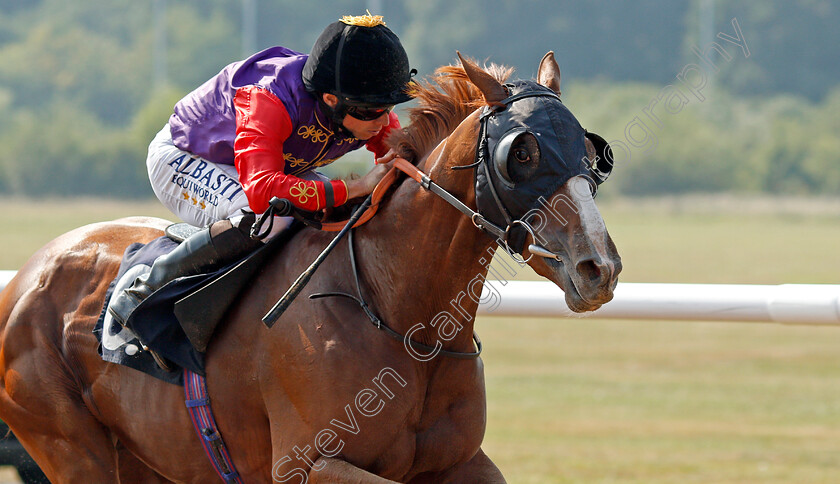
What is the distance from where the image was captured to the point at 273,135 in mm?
3270

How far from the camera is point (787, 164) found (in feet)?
120

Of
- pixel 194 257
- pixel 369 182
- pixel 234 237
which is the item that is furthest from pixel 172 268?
pixel 369 182

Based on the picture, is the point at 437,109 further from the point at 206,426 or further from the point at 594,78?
the point at 594,78

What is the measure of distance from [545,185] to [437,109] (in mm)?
574

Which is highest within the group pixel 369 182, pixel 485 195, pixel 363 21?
pixel 363 21

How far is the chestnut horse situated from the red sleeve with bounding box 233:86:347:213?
0.20 metres

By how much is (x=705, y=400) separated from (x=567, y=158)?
7615 millimetres

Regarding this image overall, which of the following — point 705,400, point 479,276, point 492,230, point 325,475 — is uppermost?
point 492,230

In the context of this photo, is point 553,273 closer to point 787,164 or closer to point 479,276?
point 479,276

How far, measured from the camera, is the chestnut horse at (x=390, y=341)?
9.41 ft

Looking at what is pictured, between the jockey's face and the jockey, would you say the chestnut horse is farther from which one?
the jockey's face

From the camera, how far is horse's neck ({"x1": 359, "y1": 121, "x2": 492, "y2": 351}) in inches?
122

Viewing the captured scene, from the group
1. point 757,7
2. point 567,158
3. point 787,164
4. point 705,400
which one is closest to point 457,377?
point 567,158

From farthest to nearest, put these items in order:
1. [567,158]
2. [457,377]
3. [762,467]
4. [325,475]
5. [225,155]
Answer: [762,467], [225,155], [457,377], [325,475], [567,158]
